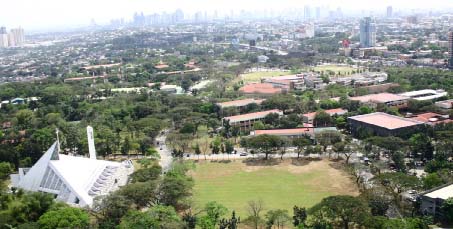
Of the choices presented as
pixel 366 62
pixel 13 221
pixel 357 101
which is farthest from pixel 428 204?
pixel 366 62

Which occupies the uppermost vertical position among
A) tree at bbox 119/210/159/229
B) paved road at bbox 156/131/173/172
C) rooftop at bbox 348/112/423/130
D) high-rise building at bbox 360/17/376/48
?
high-rise building at bbox 360/17/376/48

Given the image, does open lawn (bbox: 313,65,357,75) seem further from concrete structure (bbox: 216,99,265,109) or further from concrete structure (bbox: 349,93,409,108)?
concrete structure (bbox: 216,99,265,109)

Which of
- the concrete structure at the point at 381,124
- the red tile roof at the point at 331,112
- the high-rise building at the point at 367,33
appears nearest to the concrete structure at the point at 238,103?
the red tile roof at the point at 331,112

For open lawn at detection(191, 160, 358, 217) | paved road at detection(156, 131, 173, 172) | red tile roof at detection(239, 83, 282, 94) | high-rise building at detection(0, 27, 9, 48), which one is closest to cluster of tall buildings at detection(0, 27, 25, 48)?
high-rise building at detection(0, 27, 9, 48)

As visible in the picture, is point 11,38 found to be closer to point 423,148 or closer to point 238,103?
point 238,103

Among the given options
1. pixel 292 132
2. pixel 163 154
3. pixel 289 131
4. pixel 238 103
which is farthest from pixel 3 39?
pixel 292 132

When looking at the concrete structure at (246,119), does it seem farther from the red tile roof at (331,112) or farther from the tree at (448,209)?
the tree at (448,209)
